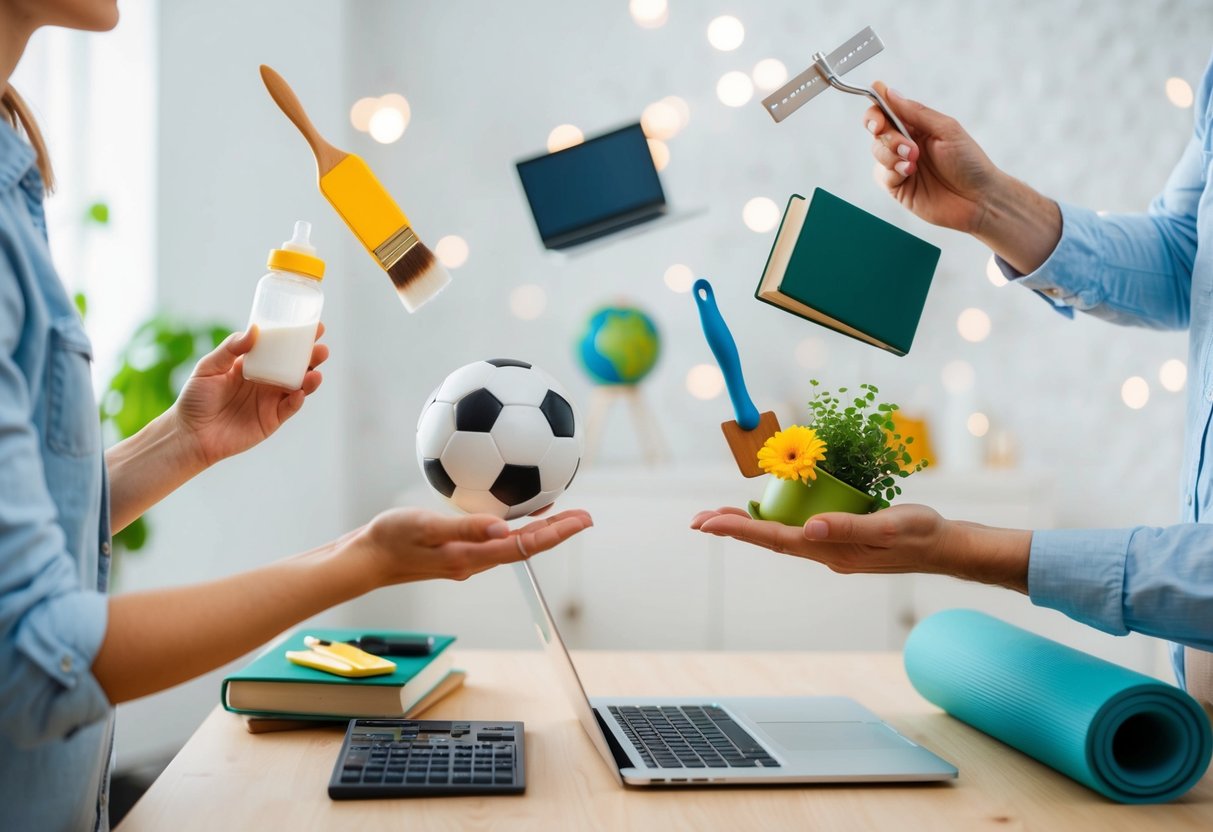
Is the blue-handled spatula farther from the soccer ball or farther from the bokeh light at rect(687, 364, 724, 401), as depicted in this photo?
the bokeh light at rect(687, 364, 724, 401)

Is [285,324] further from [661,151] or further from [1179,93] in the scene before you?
[1179,93]

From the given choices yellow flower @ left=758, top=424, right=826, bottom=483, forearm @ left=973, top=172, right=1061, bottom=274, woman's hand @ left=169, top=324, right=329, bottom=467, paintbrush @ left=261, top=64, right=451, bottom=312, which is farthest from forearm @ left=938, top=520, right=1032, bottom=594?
woman's hand @ left=169, top=324, right=329, bottom=467

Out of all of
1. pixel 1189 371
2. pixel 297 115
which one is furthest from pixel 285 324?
pixel 1189 371

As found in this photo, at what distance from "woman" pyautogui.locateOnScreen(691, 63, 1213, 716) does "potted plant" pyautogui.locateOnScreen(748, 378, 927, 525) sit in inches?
2.1

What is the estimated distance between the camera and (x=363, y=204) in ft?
3.43

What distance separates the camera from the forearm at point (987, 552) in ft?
3.26

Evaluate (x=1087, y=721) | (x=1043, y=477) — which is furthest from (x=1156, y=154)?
(x=1087, y=721)

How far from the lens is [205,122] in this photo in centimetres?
245

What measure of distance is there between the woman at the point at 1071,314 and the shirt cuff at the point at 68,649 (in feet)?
1.80

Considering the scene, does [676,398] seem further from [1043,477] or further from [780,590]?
[1043,477]

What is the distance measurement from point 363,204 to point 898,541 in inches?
25.7

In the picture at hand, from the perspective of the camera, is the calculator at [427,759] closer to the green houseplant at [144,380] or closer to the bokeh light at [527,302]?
the green houseplant at [144,380]

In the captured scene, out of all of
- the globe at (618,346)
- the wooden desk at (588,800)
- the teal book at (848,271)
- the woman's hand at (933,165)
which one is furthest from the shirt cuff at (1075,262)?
the globe at (618,346)

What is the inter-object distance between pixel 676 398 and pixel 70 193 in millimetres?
1618
